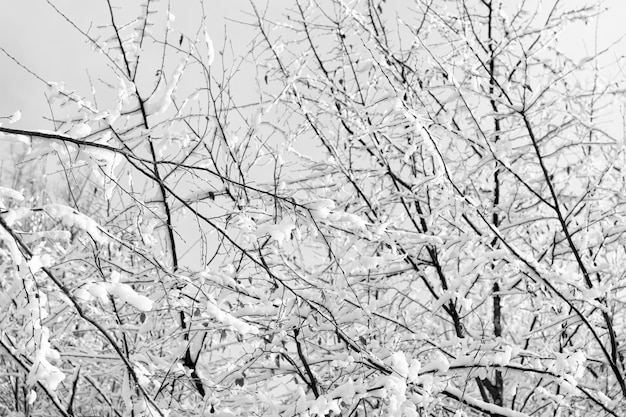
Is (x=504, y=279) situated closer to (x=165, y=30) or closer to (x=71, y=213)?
(x=165, y=30)

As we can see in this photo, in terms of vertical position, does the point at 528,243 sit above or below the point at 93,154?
above

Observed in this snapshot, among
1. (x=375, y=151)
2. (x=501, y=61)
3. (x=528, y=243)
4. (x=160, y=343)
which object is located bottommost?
(x=160, y=343)

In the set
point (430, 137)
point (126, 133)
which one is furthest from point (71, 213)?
point (430, 137)

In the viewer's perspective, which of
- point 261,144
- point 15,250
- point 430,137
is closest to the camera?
point 15,250

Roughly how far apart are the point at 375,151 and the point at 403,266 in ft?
3.08

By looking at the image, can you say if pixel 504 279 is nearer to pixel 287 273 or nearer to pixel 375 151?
pixel 375 151

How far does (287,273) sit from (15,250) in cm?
313

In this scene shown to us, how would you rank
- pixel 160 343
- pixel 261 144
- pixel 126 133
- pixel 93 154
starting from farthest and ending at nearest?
pixel 261 144, pixel 160 343, pixel 126 133, pixel 93 154

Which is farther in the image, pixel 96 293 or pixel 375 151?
pixel 375 151

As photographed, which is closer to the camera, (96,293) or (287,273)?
(96,293)

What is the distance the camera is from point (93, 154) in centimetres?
173

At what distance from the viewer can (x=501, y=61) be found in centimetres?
507

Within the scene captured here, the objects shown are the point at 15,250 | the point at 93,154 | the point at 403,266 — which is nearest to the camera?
the point at 15,250

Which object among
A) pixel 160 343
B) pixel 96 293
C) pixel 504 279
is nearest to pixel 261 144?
pixel 160 343
